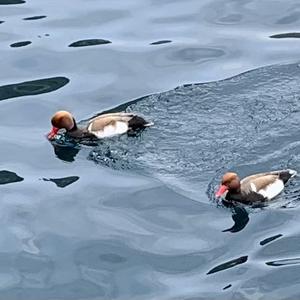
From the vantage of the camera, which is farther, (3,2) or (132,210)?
(3,2)

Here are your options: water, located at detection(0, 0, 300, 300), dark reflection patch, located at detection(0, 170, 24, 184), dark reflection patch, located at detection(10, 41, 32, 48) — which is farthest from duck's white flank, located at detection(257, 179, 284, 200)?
dark reflection patch, located at detection(10, 41, 32, 48)

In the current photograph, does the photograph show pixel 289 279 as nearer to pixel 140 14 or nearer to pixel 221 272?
pixel 221 272

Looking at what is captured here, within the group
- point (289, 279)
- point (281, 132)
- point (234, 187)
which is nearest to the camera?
point (289, 279)

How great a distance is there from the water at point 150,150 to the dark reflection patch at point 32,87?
0.02 metres

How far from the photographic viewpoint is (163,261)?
9766 millimetres

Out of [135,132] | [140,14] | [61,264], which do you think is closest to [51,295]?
[61,264]

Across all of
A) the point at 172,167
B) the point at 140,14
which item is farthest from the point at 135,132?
the point at 140,14

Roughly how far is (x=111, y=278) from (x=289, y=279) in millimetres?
1438

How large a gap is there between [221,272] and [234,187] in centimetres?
123

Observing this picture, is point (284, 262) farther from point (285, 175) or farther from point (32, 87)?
point (32, 87)

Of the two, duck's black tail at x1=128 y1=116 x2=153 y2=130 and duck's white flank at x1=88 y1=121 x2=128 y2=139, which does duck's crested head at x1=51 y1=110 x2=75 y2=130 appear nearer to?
duck's white flank at x1=88 y1=121 x2=128 y2=139

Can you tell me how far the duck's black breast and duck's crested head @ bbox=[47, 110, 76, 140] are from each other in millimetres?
2167

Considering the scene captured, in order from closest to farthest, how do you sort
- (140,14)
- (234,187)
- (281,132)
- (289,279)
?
(289,279), (234,187), (281,132), (140,14)

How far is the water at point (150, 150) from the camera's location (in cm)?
965
